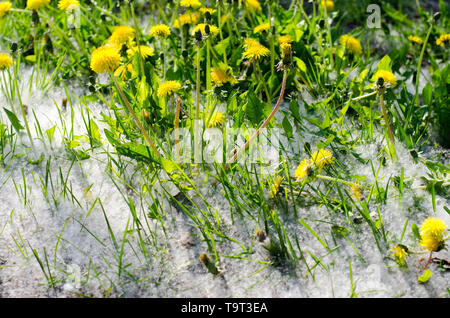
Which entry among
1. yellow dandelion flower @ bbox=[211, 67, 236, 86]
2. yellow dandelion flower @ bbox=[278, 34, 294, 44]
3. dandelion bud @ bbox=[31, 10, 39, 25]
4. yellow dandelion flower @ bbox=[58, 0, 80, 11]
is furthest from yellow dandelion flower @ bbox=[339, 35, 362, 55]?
dandelion bud @ bbox=[31, 10, 39, 25]

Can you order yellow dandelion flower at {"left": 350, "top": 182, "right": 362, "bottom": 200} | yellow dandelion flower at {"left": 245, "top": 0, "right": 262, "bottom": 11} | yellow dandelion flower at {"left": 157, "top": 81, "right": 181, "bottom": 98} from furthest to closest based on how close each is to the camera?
1. yellow dandelion flower at {"left": 245, "top": 0, "right": 262, "bottom": 11}
2. yellow dandelion flower at {"left": 157, "top": 81, "right": 181, "bottom": 98}
3. yellow dandelion flower at {"left": 350, "top": 182, "right": 362, "bottom": 200}

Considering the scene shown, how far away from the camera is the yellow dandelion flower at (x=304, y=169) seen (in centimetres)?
148

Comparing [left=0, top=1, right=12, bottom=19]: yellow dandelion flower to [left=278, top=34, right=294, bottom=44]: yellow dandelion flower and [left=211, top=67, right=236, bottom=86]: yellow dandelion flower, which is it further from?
[left=278, top=34, right=294, bottom=44]: yellow dandelion flower

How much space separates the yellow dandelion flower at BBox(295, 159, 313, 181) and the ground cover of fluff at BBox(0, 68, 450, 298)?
85 mm

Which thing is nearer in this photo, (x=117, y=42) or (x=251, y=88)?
(x=251, y=88)

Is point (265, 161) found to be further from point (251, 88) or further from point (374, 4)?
point (374, 4)

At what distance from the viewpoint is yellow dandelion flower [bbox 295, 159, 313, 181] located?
4.86ft

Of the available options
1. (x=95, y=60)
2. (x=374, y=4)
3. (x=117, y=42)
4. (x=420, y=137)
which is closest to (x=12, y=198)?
(x=95, y=60)

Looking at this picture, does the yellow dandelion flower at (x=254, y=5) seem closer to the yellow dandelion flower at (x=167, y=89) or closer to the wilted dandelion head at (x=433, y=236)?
the yellow dandelion flower at (x=167, y=89)

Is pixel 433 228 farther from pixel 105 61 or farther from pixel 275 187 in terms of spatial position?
pixel 105 61

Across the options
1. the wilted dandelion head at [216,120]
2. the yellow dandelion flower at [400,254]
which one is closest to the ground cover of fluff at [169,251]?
the yellow dandelion flower at [400,254]

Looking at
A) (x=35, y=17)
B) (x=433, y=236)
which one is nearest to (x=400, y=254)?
(x=433, y=236)
